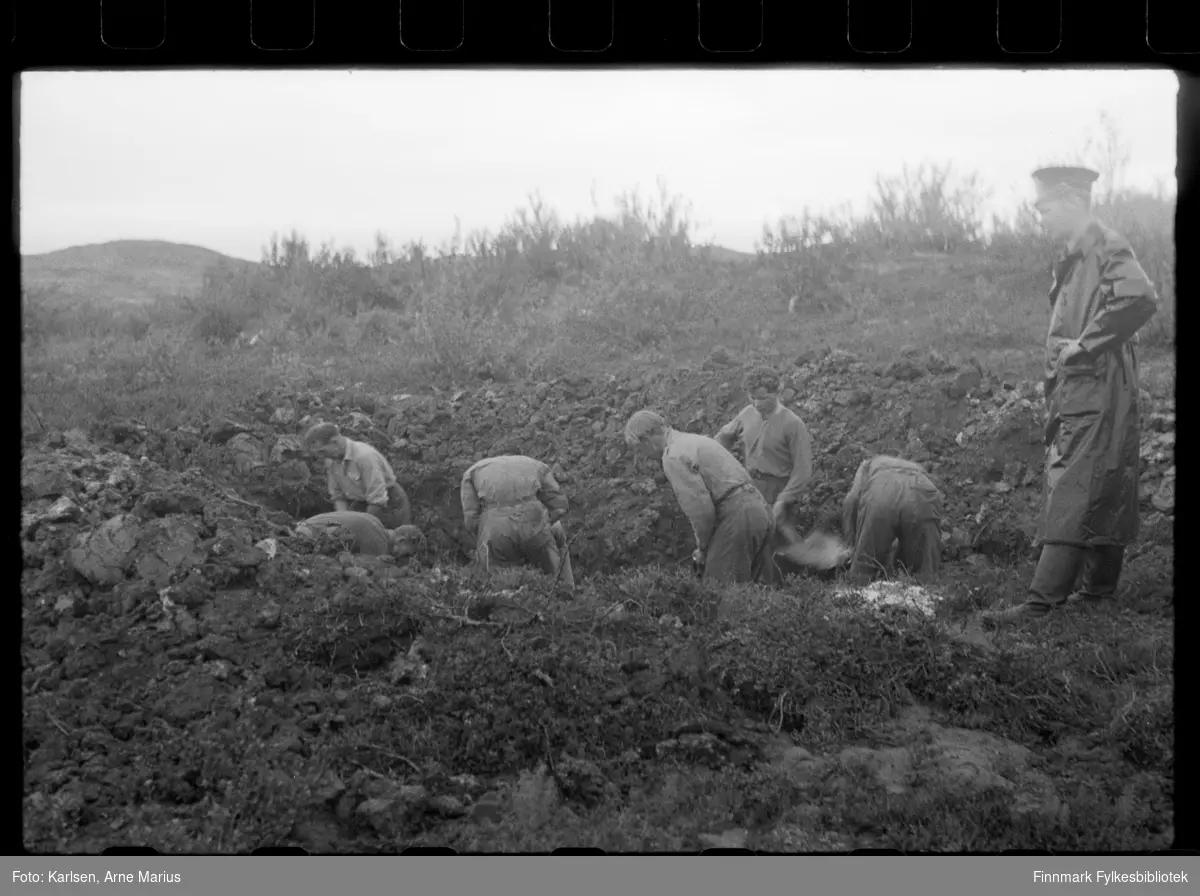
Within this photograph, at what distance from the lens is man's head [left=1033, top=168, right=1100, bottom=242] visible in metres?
7.07

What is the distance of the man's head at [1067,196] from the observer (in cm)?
707

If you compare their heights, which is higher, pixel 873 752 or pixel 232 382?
pixel 232 382

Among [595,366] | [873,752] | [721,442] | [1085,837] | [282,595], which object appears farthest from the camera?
[595,366]

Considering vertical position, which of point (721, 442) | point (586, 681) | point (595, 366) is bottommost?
point (586, 681)

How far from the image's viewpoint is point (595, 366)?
329 inches

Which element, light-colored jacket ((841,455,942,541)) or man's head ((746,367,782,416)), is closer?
light-colored jacket ((841,455,942,541))

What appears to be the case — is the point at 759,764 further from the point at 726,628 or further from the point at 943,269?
the point at 943,269

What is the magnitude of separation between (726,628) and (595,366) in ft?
7.40

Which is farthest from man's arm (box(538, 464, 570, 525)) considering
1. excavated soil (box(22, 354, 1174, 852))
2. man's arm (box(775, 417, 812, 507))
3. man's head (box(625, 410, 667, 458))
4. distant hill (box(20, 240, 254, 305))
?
distant hill (box(20, 240, 254, 305))

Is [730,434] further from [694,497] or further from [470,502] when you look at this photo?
[470,502]

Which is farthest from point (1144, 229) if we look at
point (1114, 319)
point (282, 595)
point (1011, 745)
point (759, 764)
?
point (282, 595)

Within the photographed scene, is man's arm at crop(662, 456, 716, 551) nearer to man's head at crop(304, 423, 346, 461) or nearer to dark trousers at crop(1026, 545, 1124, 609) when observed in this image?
dark trousers at crop(1026, 545, 1124, 609)

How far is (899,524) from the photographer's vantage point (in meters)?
7.32

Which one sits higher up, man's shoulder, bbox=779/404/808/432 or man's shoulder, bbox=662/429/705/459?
man's shoulder, bbox=779/404/808/432
